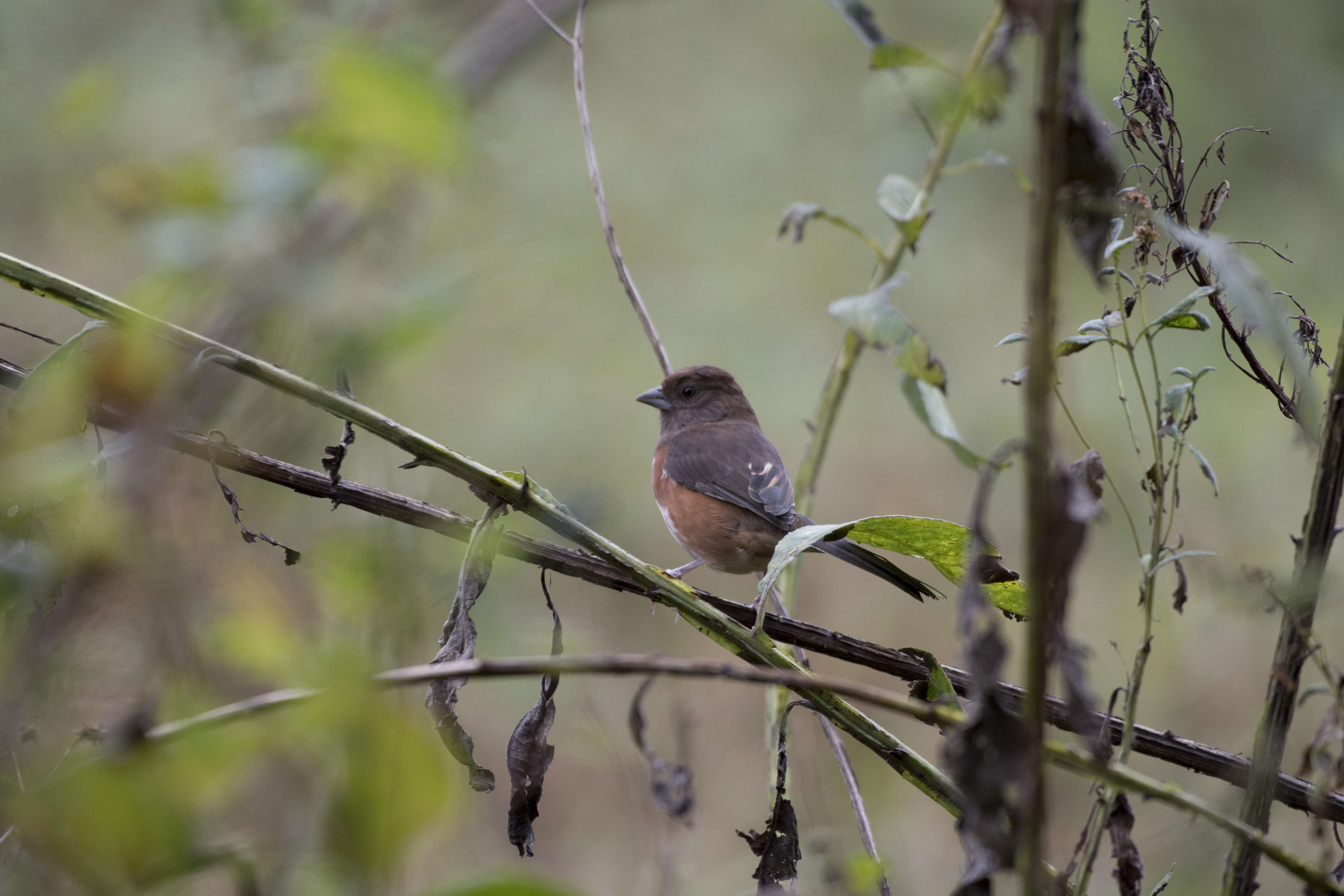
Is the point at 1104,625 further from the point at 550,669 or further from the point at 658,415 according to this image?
the point at 550,669

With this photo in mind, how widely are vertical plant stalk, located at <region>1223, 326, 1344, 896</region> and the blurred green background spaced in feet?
0.40

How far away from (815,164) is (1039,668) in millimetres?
8039

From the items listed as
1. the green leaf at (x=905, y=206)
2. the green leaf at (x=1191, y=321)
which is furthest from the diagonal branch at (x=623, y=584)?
the green leaf at (x=905, y=206)

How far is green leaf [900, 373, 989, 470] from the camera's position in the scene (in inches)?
88.3

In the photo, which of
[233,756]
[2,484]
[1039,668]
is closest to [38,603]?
[2,484]

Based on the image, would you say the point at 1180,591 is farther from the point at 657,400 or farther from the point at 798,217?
the point at 657,400

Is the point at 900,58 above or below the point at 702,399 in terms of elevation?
below

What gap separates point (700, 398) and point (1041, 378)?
15.4 feet

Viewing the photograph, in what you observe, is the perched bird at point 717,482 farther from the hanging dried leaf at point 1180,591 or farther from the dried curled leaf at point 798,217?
the hanging dried leaf at point 1180,591

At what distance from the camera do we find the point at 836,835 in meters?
1.54

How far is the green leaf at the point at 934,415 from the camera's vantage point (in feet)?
7.36

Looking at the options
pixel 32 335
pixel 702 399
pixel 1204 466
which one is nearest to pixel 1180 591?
pixel 1204 466

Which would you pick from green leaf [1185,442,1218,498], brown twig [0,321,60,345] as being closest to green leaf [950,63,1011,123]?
green leaf [1185,442,1218,498]

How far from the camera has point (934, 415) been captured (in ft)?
8.05
